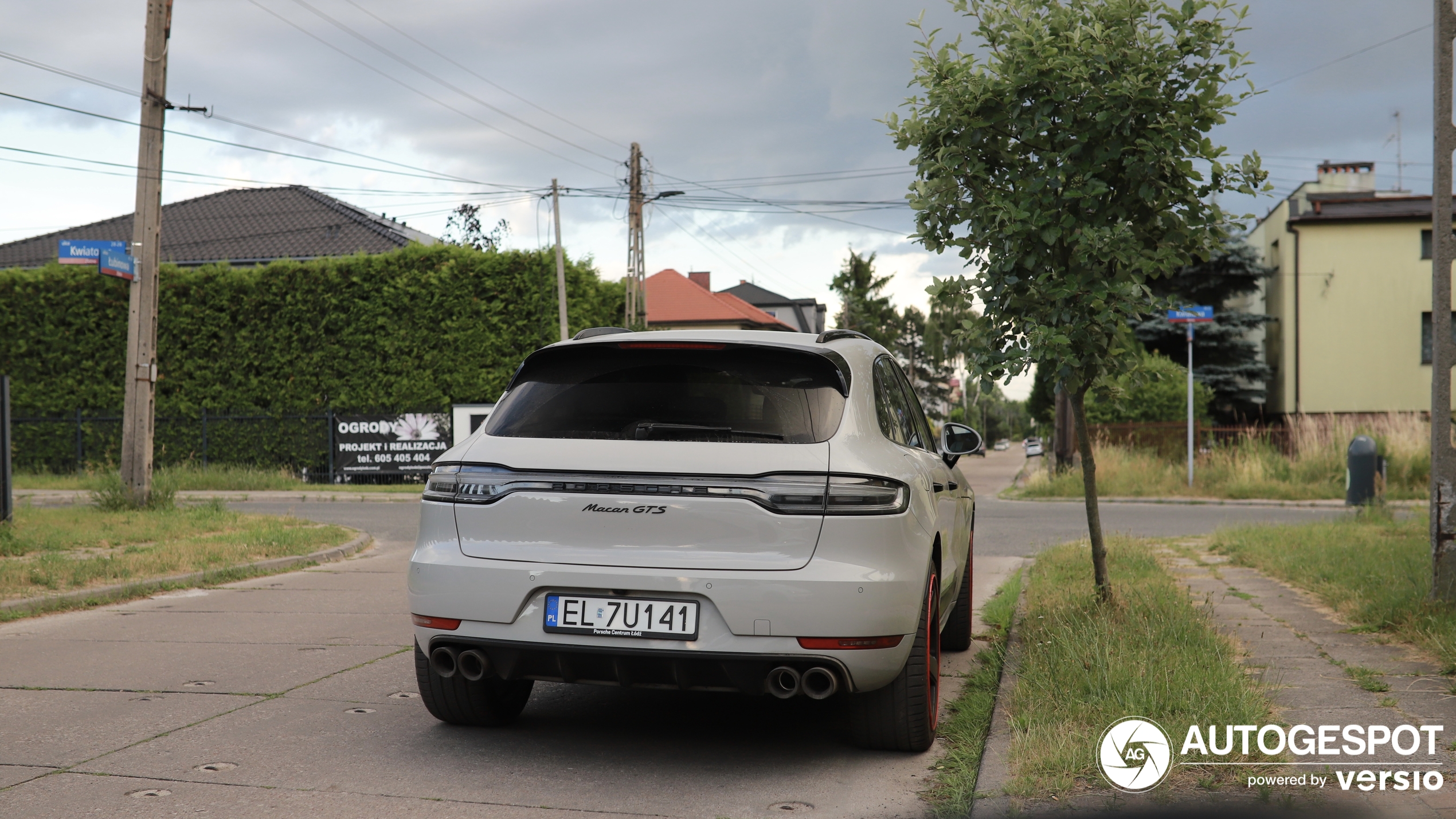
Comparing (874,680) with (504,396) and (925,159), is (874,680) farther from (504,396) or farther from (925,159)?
(925,159)

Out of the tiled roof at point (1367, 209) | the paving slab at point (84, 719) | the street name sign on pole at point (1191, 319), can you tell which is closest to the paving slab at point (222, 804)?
the paving slab at point (84, 719)

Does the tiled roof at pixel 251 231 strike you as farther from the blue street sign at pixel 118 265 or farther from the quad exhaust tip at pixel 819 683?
the quad exhaust tip at pixel 819 683

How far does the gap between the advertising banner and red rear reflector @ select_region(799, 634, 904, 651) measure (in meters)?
21.6

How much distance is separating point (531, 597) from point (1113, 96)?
4.29m

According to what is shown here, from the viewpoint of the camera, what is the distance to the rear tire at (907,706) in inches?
167

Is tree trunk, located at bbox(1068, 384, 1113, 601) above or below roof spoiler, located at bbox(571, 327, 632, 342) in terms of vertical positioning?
below

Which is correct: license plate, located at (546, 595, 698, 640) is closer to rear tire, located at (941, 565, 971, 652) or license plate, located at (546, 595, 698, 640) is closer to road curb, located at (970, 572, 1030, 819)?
road curb, located at (970, 572, 1030, 819)

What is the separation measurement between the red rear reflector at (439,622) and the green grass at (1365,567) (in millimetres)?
4574

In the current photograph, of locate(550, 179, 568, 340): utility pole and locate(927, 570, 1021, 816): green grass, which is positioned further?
locate(550, 179, 568, 340): utility pole

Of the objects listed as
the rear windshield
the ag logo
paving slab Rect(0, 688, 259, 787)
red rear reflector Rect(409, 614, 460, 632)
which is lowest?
paving slab Rect(0, 688, 259, 787)

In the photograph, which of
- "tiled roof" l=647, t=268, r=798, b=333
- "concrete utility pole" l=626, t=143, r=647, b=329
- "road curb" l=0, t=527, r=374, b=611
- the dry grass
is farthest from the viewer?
"tiled roof" l=647, t=268, r=798, b=333

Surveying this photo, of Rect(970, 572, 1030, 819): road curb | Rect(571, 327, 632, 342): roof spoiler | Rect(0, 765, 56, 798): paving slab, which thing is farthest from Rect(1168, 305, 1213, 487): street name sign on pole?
Rect(0, 765, 56, 798): paving slab

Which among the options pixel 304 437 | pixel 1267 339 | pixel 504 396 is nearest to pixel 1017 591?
pixel 504 396

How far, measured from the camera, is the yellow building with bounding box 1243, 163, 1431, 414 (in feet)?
110
